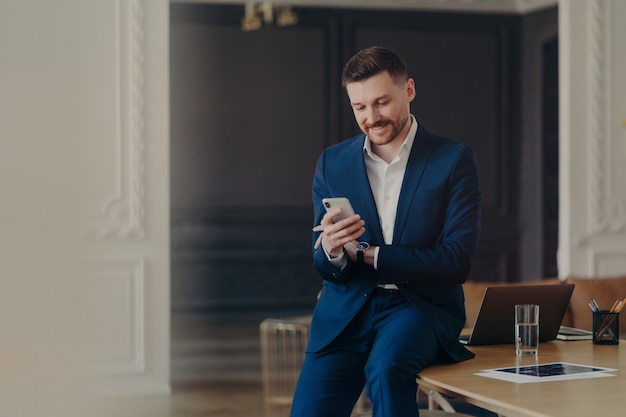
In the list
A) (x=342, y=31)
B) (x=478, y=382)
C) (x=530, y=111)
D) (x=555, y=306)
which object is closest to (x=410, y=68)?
(x=342, y=31)

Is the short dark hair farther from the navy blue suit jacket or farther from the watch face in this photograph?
the watch face

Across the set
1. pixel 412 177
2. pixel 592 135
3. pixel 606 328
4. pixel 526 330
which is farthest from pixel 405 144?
pixel 592 135

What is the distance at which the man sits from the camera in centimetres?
180

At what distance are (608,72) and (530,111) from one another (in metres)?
3.23

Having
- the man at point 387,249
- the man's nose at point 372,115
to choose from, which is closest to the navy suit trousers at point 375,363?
the man at point 387,249

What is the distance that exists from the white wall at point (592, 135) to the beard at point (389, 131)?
463 centimetres

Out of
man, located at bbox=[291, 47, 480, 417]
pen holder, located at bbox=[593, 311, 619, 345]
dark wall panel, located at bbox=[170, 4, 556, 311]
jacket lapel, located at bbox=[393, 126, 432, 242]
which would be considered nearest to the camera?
man, located at bbox=[291, 47, 480, 417]

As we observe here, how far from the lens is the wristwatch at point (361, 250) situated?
6.16ft

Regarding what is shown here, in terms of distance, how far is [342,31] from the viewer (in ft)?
29.8

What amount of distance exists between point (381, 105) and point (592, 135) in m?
4.76
